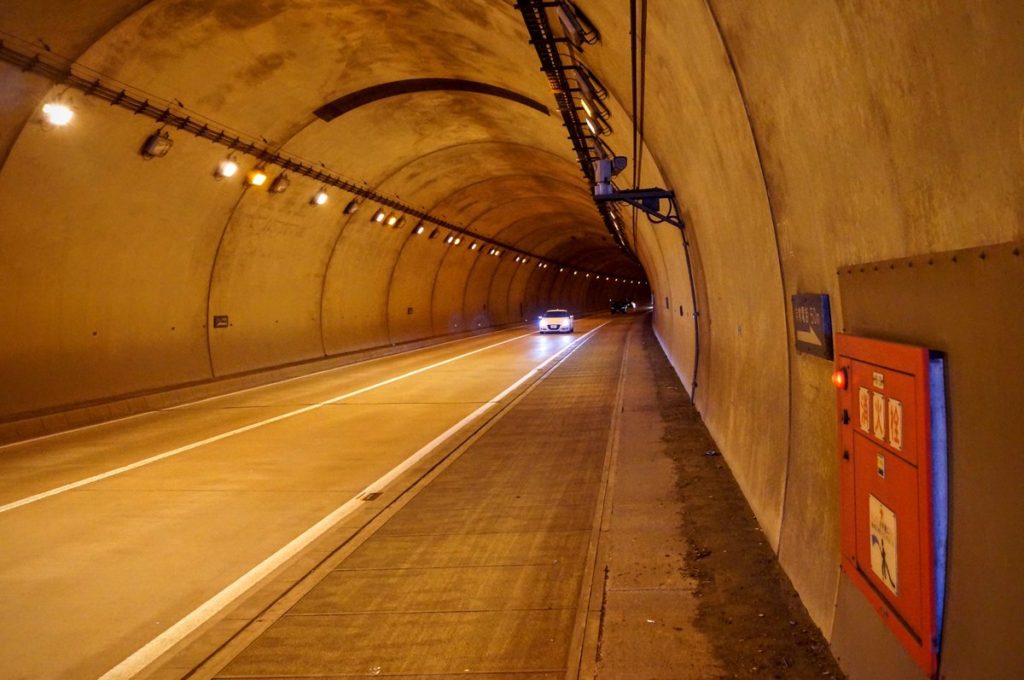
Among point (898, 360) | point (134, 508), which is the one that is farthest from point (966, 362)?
point (134, 508)

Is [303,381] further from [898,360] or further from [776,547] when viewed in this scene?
[898,360]

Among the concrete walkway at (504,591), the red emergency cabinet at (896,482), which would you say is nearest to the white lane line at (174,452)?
the concrete walkway at (504,591)

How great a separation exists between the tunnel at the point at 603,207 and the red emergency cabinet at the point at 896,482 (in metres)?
0.02

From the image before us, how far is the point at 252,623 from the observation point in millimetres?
5430

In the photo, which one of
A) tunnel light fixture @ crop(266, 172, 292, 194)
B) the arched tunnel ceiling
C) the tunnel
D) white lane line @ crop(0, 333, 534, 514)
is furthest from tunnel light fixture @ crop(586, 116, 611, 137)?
tunnel light fixture @ crop(266, 172, 292, 194)

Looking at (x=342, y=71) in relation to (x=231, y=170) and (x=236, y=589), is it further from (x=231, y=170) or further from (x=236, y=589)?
(x=236, y=589)

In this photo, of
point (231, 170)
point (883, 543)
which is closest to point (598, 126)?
point (231, 170)

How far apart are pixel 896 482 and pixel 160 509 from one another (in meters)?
7.71

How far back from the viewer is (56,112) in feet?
39.9

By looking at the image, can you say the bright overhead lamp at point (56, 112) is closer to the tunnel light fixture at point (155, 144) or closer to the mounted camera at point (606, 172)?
the tunnel light fixture at point (155, 144)

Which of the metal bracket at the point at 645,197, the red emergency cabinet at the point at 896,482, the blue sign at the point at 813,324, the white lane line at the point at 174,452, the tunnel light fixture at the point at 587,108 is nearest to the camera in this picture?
the red emergency cabinet at the point at 896,482

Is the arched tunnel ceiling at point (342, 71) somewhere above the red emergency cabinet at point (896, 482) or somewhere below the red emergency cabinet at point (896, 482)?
above

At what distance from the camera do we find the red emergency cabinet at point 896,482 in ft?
9.48

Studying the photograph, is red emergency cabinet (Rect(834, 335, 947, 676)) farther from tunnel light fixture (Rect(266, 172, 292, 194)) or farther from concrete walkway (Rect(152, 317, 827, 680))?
tunnel light fixture (Rect(266, 172, 292, 194))
